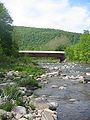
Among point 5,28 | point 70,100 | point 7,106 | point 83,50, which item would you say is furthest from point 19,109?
point 83,50

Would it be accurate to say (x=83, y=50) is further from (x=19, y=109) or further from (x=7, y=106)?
(x=7, y=106)

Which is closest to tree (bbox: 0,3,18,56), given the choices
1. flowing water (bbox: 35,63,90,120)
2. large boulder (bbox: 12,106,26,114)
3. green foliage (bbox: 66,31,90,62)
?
flowing water (bbox: 35,63,90,120)

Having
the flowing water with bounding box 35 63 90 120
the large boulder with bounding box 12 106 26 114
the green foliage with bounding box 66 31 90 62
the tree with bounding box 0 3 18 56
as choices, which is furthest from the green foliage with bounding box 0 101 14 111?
the green foliage with bounding box 66 31 90 62

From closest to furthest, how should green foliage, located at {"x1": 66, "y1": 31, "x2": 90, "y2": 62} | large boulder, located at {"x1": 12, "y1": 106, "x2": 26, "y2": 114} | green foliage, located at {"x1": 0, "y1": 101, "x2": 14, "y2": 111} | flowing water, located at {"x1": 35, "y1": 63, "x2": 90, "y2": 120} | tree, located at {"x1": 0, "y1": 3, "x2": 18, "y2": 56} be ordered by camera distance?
green foliage, located at {"x1": 0, "y1": 101, "x2": 14, "y2": 111}, large boulder, located at {"x1": 12, "y1": 106, "x2": 26, "y2": 114}, flowing water, located at {"x1": 35, "y1": 63, "x2": 90, "y2": 120}, tree, located at {"x1": 0, "y1": 3, "x2": 18, "y2": 56}, green foliage, located at {"x1": 66, "y1": 31, "x2": 90, "y2": 62}

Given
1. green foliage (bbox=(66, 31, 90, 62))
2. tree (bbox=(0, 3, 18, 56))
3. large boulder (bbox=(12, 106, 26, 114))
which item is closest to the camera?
large boulder (bbox=(12, 106, 26, 114))

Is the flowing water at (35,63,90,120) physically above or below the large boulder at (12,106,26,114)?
below

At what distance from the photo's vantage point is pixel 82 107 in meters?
23.3

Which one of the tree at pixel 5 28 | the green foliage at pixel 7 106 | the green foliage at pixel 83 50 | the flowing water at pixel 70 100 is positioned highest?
the tree at pixel 5 28

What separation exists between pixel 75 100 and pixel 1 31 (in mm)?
44123

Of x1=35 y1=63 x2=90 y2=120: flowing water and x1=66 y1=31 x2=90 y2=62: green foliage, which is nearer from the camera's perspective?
x1=35 y1=63 x2=90 y2=120: flowing water

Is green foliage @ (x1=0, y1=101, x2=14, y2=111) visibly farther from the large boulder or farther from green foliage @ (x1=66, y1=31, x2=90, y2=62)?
green foliage @ (x1=66, y1=31, x2=90, y2=62)

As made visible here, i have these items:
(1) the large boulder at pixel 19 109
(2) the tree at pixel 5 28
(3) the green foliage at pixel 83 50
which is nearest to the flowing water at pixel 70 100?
(1) the large boulder at pixel 19 109

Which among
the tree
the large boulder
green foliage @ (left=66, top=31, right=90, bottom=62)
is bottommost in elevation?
green foliage @ (left=66, top=31, right=90, bottom=62)

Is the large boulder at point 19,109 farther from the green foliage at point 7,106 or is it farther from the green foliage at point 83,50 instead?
the green foliage at point 83,50
